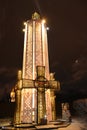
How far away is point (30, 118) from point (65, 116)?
4050 millimetres

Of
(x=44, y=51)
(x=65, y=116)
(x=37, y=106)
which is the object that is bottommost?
(x=65, y=116)

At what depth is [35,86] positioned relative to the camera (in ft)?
48.3

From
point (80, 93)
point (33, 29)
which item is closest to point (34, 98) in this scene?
point (33, 29)

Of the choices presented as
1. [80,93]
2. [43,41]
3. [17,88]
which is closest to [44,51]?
[43,41]

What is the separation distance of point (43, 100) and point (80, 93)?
29.8 metres

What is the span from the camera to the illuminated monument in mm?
14366

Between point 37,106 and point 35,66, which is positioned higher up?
point 35,66

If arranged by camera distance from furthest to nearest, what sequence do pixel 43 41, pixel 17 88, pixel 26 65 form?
1. pixel 43 41
2. pixel 26 65
3. pixel 17 88

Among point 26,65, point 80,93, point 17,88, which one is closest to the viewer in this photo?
point 17,88

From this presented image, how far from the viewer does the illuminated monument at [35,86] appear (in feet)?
47.1

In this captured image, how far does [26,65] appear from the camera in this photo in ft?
53.8

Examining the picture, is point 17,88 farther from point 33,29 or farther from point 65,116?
point 33,29

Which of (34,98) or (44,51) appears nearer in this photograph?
(34,98)

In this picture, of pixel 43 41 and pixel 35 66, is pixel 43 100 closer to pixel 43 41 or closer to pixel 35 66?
pixel 35 66
